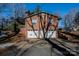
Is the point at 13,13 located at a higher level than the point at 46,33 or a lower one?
higher

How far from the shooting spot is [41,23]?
2.58 meters

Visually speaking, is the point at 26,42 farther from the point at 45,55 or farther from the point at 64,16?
the point at 64,16

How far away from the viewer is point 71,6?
2553 mm

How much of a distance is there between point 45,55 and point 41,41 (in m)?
0.16

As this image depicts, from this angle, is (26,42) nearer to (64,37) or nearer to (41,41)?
(41,41)

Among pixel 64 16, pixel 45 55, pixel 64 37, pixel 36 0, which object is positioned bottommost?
pixel 45 55

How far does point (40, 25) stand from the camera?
2576mm

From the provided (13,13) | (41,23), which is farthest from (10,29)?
(41,23)

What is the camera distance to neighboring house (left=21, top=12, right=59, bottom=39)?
257 centimetres

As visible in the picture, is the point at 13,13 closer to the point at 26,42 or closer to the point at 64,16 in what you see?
the point at 26,42

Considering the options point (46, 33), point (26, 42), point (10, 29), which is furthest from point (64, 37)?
point (10, 29)

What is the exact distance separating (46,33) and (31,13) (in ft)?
0.89

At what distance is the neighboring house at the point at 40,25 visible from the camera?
2.57 metres

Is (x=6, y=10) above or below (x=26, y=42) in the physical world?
above
